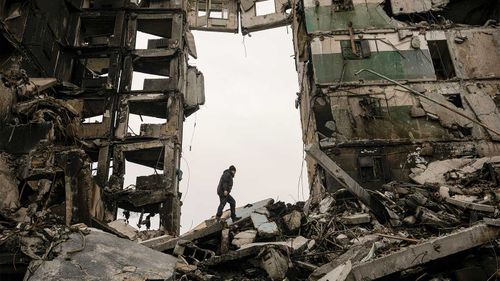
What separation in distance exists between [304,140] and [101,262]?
42.9 ft

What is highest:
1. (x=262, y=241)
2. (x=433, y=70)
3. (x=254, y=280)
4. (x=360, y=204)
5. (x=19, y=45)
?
(x=19, y=45)

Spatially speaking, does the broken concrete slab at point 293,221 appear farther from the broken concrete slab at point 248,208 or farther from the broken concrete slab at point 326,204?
the broken concrete slab at point 326,204

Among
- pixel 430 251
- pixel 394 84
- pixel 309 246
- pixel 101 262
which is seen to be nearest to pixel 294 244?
pixel 309 246

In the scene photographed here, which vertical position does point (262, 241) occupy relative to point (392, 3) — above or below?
below

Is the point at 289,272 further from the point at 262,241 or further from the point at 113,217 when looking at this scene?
the point at 113,217

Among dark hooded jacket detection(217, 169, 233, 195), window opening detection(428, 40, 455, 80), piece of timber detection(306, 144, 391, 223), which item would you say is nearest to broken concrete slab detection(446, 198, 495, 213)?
piece of timber detection(306, 144, 391, 223)

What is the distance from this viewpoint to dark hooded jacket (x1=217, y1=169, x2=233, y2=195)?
1300 cm

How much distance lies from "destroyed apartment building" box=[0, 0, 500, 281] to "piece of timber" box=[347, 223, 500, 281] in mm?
20

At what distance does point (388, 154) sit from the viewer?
47.7ft

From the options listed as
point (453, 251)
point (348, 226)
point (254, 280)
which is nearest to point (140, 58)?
point (348, 226)

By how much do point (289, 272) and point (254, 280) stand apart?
2.09 ft

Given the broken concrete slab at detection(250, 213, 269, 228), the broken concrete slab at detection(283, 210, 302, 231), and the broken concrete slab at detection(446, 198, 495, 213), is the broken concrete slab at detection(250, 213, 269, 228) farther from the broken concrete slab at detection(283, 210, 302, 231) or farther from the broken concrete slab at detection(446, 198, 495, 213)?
the broken concrete slab at detection(446, 198, 495, 213)

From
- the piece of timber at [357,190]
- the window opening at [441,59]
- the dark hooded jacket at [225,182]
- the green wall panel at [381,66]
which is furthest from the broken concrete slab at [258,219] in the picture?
the window opening at [441,59]

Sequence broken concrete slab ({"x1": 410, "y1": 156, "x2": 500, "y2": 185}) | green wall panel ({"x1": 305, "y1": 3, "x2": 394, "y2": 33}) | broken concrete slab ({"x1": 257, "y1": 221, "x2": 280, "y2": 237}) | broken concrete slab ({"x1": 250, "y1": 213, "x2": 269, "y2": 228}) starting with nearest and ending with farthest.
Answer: broken concrete slab ({"x1": 257, "y1": 221, "x2": 280, "y2": 237})
broken concrete slab ({"x1": 250, "y1": 213, "x2": 269, "y2": 228})
broken concrete slab ({"x1": 410, "y1": 156, "x2": 500, "y2": 185})
green wall panel ({"x1": 305, "y1": 3, "x2": 394, "y2": 33})
